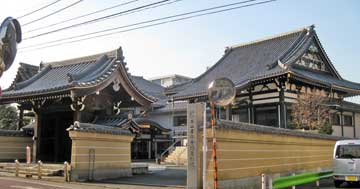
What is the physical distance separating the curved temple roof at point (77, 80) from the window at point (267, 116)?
25.4 ft

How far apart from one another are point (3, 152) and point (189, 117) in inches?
669

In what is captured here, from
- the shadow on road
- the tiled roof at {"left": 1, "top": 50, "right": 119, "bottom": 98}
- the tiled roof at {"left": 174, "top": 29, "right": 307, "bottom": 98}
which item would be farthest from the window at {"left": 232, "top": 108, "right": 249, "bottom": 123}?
the tiled roof at {"left": 1, "top": 50, "right": 119, "bottom": 98}

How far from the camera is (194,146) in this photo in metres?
14.4

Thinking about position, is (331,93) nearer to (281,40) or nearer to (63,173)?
(281,40)

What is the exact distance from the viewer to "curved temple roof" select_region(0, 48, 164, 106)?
21.9 meters

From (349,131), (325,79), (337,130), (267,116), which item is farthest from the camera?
(349,131)

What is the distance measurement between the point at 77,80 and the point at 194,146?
10.1 metres

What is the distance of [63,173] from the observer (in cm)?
2048

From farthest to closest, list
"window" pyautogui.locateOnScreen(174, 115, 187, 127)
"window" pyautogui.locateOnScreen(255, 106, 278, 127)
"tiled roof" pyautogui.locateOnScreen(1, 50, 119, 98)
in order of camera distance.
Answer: "window" pyautogui.locateOnScreen(174, 115, 187, 127), "window" pyautogui.locateOnScreen(255, 106, 278, 127), "tiled roof" pyautogui.locateOnScreen(1, 50, 119, 98)

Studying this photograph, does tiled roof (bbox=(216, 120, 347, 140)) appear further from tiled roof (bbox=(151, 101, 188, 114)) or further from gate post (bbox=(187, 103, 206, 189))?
tiled roof (bbox=(151, 101, 188, 114))

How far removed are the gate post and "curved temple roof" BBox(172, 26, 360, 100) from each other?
40.0 ft

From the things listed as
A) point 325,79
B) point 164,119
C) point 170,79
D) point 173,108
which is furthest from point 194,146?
point 170,79

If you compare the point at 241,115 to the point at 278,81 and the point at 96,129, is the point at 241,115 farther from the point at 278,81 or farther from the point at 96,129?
the point at 96,129

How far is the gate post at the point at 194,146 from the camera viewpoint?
14.2 metres
